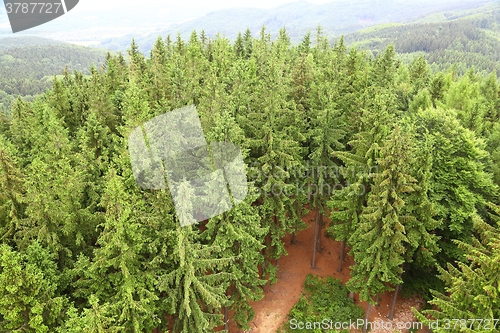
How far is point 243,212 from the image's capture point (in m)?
18.1

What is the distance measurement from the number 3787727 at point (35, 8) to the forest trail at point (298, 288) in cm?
2425

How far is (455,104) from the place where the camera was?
28094mm

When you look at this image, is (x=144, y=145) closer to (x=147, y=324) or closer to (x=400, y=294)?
(x=147, y=324)

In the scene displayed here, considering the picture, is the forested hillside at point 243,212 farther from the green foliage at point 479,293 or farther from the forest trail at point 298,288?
the forest trail at point 298,288

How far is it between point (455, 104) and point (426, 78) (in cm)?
1544

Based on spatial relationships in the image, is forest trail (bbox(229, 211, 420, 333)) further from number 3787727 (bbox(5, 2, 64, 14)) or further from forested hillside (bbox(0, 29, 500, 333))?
number 3787727 (bbox(5, 2, 64, 14))

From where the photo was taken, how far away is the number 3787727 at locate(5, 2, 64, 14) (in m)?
20.4

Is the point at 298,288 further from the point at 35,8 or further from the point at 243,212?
the point at 35,8

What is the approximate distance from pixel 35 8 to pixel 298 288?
27.5m

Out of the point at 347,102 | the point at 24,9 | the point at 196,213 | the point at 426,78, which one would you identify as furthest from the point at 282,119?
the point at 426,78

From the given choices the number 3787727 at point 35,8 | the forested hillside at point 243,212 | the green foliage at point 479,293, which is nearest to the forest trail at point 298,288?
the forested hillside at point 243,212

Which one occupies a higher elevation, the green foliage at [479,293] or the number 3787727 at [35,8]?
the number 3787727 at [35,8]

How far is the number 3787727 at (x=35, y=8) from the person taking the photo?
20.4 meters

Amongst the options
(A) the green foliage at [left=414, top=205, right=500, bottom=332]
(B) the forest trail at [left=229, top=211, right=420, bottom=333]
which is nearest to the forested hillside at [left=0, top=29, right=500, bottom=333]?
(A) the green foliage at [left=414, top=205, right=500, bottom=332]
